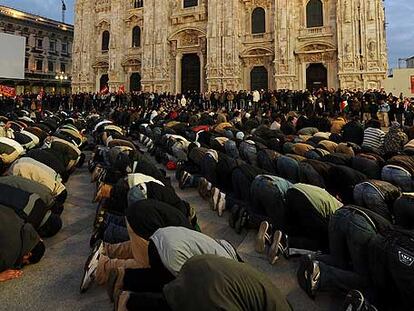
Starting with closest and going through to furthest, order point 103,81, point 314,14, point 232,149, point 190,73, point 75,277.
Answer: point 75,277, point 232,149, point 314,14, point 190,73, point 103,81

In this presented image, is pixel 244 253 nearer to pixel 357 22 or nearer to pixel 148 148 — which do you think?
pixel 148 148

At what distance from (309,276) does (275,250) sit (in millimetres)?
856

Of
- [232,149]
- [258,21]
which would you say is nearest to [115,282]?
[232,149]

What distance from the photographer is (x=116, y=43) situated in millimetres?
33438

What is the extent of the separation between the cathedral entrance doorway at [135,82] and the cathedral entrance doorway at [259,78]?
37.6ft

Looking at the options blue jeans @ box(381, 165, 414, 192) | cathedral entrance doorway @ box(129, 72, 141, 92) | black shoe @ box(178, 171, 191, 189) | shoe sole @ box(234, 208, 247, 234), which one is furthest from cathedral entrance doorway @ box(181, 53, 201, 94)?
blue jeans @ box(381, 165, 414, 192)

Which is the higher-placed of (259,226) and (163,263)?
(163,263)

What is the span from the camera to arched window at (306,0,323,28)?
26.0m

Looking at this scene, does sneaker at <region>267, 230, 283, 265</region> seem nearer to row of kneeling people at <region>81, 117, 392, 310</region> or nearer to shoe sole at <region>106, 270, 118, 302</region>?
row of kneeling people at <region>81, 117, 392, 310</region>

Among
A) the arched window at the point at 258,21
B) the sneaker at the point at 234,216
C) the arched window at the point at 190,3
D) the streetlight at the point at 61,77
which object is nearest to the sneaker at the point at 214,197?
the sneaker at the point at 234,216

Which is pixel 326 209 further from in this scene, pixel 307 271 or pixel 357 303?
pixel 357 303

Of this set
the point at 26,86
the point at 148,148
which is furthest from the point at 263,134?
the point at 26,86

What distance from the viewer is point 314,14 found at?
26.2m

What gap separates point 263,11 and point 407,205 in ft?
87.9
